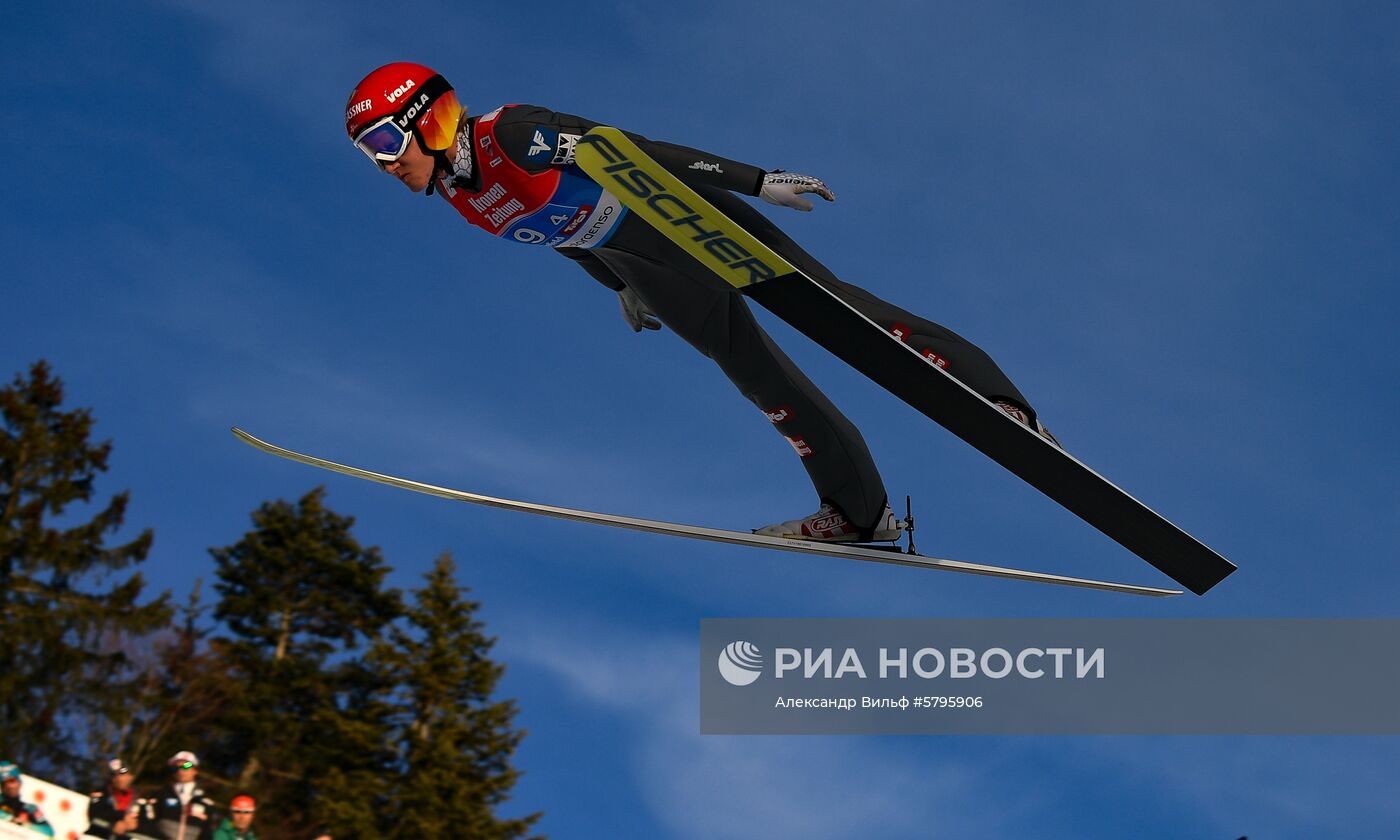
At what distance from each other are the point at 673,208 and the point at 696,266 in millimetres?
305

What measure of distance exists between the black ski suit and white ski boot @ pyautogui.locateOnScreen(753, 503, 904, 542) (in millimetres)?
46

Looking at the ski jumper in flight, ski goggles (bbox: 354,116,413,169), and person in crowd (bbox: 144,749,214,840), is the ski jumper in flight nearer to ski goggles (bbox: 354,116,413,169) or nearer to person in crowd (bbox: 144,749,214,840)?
ski goggles (bbox: 354,116,413,169)

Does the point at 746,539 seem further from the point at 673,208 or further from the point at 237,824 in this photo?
the point at 237,824

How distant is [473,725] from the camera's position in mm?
22031

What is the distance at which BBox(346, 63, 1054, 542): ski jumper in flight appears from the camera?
5.16 meters

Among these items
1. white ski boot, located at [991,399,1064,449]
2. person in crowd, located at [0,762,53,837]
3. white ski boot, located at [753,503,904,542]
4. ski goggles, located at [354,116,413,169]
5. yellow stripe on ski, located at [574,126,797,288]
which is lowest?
person in crowd, located at [0,762,53,837]

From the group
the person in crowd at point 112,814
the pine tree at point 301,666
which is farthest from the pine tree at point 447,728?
the person in crowd at point 112,814

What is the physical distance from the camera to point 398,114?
522 centimetres

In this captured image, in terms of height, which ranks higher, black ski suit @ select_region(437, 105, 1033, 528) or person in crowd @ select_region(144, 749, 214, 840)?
black ski suit @ select_region(437, 105, 1033, 528)

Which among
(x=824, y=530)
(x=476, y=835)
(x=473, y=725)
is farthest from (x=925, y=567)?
(x=473, y=725)

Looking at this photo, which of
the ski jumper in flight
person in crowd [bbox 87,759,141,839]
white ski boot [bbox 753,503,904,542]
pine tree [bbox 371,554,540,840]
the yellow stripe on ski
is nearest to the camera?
the yellow stripe on ski

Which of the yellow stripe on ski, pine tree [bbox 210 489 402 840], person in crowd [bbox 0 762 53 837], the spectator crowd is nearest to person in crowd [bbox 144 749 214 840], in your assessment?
the spectator crowd

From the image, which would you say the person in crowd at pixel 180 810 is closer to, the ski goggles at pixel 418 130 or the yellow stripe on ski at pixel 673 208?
the ski goggles at pixel 418 130

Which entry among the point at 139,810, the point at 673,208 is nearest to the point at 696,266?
the point at 673,208
